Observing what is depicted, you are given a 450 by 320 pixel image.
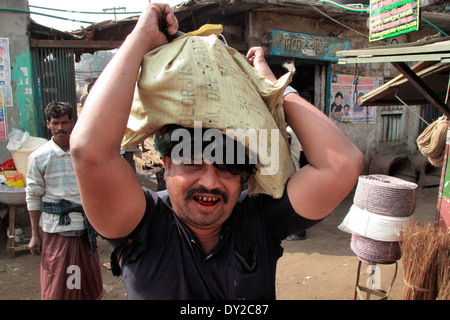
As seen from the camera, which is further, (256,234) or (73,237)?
(73,237)

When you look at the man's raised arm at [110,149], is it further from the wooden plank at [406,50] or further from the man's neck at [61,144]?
the man's neck at [61,144]

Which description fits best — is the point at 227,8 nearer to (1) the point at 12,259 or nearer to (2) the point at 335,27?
(2) the point at 335,27

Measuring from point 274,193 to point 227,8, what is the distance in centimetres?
550

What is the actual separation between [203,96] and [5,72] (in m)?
5.46

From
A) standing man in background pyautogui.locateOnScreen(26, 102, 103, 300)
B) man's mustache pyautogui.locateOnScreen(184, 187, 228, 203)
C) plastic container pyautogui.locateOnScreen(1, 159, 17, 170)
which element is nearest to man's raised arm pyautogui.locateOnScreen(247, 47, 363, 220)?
man's mustache pyautogui.locateOnScreen(184, 187, 228, 203)

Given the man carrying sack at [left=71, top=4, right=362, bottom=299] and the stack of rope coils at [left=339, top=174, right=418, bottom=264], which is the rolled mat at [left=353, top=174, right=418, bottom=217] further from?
the man carrying sack at [left=71, top=4, right=362, bottom=299]

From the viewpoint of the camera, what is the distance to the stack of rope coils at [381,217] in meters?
3.13

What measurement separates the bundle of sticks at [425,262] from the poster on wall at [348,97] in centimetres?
530

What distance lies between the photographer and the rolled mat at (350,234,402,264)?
3.21 meters

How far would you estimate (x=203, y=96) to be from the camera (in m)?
1.12

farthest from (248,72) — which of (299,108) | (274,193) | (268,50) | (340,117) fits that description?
(340,117)

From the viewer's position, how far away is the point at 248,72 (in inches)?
53.8

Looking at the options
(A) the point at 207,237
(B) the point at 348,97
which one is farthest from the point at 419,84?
(B) the point at 348,97

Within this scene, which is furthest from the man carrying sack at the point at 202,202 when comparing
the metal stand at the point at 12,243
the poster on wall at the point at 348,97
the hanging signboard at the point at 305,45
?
the poster on wall at the point at 348,97
